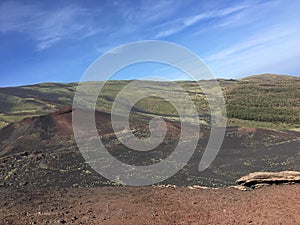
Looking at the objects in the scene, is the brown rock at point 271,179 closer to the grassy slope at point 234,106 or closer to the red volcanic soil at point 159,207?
the red volcanic soil at point 159,207

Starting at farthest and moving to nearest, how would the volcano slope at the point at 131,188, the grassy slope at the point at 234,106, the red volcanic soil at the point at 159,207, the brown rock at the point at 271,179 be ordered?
1. the grassy slope at the point at 234,106
2. the brown rock at the point at 271,179
3. the volcano slope at the point at 131,188
4. the red volcanic soil at the point at 159,207

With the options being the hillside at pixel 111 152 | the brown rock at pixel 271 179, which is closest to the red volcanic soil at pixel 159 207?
the brown rock at pixel 271 179

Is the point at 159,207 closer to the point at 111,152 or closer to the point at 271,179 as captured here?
the point at 271,179

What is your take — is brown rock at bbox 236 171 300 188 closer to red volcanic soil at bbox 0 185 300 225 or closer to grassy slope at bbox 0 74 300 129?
red volcanic soil at bbox 0 185 300 225

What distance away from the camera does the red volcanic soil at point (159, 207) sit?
11805 mm

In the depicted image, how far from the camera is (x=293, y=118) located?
6750 centimetres

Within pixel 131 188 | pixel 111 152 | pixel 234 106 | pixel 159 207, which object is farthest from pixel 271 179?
pixel 234 106

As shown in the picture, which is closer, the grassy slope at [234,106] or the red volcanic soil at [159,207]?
the red volcanic soil at [159,207]

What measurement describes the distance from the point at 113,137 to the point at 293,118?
4408 cm

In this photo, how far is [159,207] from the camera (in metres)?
13.3

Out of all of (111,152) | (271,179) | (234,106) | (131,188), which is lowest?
(131,188)

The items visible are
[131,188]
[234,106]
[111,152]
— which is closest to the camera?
[131,188]

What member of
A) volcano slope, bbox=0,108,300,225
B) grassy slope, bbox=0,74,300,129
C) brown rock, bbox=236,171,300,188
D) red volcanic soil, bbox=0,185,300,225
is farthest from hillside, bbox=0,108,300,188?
grassy slope, bbox=0,74,300,129

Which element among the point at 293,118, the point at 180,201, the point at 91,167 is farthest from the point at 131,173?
the point at 293,118
